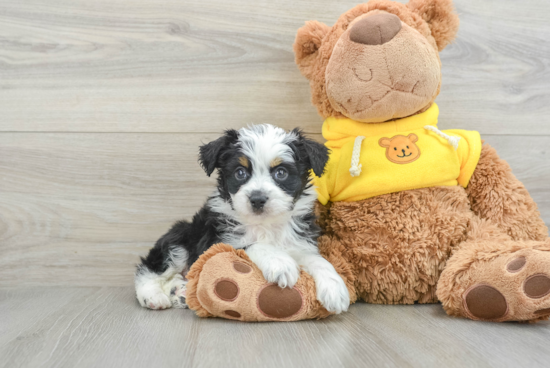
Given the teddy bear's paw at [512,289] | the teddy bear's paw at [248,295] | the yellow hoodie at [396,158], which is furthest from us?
the yellow hoodie at [396,158]

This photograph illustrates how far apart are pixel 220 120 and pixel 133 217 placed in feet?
2.25

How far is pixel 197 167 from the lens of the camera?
88.2 inches

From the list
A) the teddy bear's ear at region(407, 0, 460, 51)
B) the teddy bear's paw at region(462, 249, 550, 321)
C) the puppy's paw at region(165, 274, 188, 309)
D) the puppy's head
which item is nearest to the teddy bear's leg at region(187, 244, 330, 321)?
the puppy's head

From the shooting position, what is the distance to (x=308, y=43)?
1.87m

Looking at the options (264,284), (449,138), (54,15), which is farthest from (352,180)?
(54,15)

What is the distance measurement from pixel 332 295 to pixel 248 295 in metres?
0.29

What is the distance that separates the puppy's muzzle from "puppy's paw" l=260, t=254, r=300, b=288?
19 centimetres

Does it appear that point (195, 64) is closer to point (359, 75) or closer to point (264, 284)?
point (359, 75)

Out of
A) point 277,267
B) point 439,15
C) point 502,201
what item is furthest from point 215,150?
point 502,201

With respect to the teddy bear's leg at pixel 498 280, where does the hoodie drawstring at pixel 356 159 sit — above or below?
above

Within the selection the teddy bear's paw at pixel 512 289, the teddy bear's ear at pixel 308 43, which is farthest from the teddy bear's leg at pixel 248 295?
the teddy bear's ear at pixel 308 43

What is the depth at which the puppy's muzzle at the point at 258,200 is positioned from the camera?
152 cm

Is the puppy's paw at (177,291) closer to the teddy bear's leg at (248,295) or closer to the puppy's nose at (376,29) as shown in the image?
the teddy bear's leg at (248,295)

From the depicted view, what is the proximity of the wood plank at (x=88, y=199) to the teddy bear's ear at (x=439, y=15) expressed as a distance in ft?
2.49
